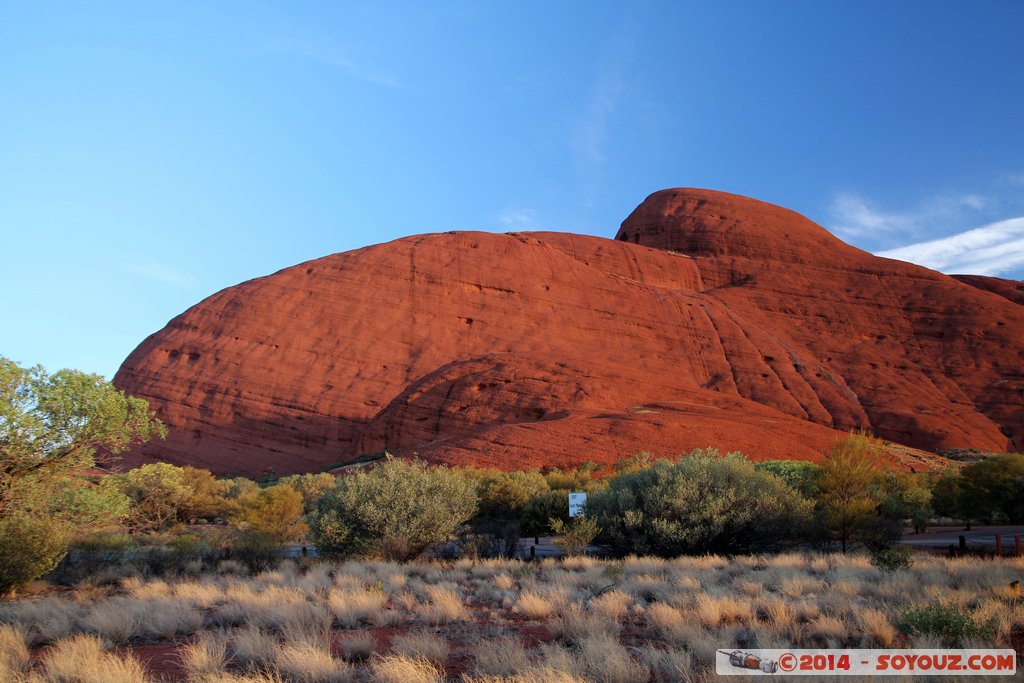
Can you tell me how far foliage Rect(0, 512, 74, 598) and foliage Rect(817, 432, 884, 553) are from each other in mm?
15137

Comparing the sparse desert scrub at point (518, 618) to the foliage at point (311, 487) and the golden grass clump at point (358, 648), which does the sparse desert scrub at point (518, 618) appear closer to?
the golden grass clump at point (358, 648)

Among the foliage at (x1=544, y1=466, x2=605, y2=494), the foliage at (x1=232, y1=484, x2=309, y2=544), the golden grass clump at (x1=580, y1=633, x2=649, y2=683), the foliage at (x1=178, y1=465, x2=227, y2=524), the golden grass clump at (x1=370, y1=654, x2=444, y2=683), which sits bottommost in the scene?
the foliage at (x1=178, y1=465, x2=227, y2=524)

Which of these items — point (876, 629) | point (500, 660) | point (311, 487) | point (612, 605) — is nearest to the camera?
point (500, 660)

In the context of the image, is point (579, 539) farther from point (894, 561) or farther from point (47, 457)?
point (47, 457)

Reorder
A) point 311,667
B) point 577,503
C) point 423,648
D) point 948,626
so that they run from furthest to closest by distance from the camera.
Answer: point 577,503 < point 423,648 < point 948,626 < point 311,667

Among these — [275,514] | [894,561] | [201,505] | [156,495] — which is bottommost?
[201,505]

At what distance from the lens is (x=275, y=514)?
766 inches

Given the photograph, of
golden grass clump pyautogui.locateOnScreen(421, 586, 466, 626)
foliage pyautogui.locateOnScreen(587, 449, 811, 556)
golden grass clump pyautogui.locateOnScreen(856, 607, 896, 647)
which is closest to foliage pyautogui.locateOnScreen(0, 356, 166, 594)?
golden grass clump pyautogui.locateOnScreen(421, 586, 466, 626)

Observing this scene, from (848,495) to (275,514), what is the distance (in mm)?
15759

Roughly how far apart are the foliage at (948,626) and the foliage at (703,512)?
7890 mm

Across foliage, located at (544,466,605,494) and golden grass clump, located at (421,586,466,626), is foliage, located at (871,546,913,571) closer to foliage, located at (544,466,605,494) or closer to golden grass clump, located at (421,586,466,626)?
golden grass clump, located at (421,586,466,626)

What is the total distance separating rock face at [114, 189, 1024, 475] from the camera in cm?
4725

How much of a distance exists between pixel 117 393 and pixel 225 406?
153 feet

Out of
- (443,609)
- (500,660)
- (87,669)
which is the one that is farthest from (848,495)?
(87,669)
